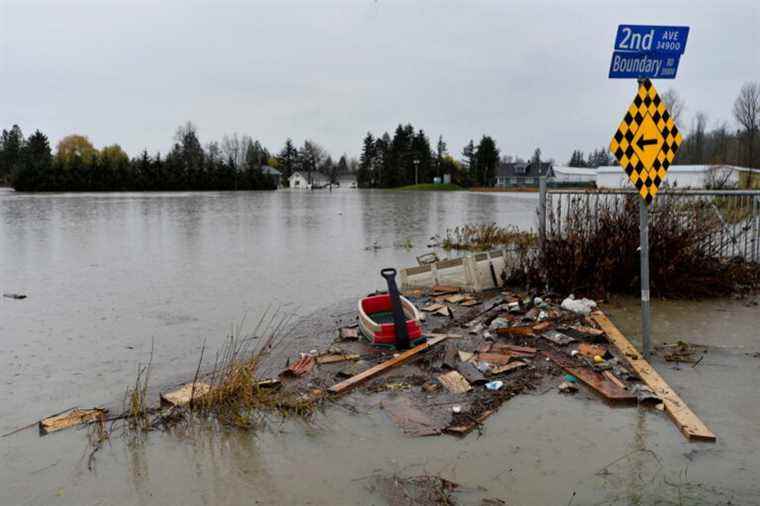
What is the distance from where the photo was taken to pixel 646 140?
582cm

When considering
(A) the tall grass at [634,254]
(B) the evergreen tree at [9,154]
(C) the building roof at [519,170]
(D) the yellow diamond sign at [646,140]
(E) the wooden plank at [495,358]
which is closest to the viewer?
(D) the yellow diamond sign at [646,140]

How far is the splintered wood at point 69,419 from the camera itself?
508cm

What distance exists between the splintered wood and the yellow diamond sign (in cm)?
575

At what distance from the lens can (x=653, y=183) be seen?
5.86 m

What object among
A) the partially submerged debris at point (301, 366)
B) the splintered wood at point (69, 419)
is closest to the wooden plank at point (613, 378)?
the partially submerged debris at point (301, 366)

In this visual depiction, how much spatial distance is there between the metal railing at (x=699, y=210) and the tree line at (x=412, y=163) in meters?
93.7

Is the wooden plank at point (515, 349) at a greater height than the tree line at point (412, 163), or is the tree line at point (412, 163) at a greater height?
the tree line at point (412, 163)

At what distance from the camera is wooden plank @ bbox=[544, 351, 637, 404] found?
16.4ft

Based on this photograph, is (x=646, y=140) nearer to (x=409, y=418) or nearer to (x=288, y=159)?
(x=409, y=418)

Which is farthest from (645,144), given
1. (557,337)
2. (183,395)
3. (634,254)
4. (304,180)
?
(304,180)

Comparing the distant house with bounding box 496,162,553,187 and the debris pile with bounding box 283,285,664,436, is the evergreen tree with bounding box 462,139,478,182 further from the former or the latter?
the debris pile with bounding box 283,285,664,436

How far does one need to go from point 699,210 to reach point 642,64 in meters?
4.27

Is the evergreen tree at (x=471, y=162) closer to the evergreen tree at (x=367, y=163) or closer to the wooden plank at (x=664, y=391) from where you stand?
the evergreen tree at (x=367, y=163)

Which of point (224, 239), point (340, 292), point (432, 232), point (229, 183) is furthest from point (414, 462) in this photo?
point (229, 183)
